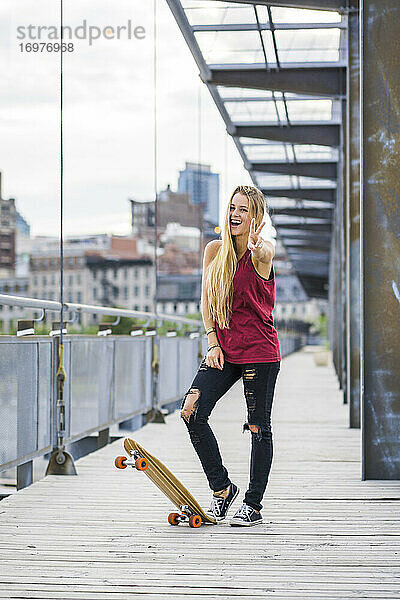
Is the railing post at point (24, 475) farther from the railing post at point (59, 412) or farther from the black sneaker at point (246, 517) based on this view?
the black sneaker at point (246, 517)

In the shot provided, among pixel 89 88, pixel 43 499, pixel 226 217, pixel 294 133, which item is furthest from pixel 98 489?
pixel 89 88

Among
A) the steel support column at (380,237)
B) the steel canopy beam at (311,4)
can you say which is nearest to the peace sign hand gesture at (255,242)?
the steel support column at (380,237)

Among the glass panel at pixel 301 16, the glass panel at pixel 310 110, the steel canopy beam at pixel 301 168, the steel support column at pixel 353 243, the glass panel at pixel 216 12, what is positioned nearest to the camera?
the steel support column at pixel 353 243

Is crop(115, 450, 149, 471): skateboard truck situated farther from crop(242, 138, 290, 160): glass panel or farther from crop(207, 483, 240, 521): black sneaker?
crop(242, 138, 290, 160): glass panel

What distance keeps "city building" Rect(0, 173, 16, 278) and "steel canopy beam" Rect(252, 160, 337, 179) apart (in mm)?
74417

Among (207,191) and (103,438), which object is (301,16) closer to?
(103,438)

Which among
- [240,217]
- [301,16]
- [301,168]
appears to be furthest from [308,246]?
[240,217]

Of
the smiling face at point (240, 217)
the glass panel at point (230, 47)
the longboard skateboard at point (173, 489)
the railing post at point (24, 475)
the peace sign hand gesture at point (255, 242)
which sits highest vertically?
the glass panel at point (230, 47)

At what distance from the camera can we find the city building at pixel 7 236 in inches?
3644

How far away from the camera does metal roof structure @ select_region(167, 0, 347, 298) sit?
1079 centimetres

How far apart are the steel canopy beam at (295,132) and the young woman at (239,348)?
11.7m

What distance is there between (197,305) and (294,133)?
3.36 metres

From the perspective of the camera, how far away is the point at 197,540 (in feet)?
12.3

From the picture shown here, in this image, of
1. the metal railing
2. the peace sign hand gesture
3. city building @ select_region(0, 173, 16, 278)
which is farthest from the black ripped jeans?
city building @ select_region(0, 173, 16, 278)
